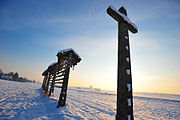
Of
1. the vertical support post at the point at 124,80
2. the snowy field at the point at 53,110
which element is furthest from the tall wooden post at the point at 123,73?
the snowy field at the point at 53,110

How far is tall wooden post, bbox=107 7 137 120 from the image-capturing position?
2.08 m

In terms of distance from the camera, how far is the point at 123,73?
2.29 meters

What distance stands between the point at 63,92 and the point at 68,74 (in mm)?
1135

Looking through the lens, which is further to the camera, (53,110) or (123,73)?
(53,110)

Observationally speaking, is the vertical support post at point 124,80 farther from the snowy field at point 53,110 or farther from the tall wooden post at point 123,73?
the snowy field at point 53,110

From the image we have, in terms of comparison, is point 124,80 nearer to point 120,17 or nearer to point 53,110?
point 120,17

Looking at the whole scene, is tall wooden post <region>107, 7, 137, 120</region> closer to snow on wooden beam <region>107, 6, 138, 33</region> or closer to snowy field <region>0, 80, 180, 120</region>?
snow on wooden beam <region>107, 6, 138, 33</region>

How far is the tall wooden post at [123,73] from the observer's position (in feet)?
6.84

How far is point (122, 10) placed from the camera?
3131 millimetres

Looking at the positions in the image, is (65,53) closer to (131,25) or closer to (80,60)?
(80,60)

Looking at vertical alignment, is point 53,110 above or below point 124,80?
below

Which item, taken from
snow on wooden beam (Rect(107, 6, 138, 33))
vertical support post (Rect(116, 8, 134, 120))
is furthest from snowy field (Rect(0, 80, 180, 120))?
snow on wooden beam (Rect(107, 6, 138, 33))

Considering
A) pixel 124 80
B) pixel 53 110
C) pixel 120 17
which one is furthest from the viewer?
pixel 53 110

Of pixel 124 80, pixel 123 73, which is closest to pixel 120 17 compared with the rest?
pixel 123 73
